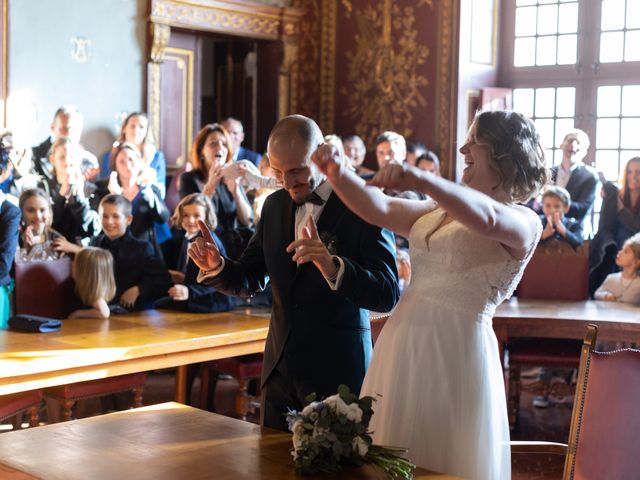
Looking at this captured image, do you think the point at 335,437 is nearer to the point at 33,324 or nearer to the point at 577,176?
the point at 33,324

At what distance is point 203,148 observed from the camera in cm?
684

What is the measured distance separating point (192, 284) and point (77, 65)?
4090mm

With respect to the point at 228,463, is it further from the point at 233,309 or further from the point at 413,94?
the point at 413,94

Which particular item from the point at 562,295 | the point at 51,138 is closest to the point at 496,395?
the point at 562,295

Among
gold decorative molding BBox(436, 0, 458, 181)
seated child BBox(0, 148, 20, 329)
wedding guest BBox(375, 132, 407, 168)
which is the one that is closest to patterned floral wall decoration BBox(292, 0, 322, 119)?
gold decorative molding BBox(436, 0, 458, 181)

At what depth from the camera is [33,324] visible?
15.5ft

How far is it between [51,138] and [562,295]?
13.3 ft

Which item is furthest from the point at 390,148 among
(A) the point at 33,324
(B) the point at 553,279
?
(A) the point at 33,324

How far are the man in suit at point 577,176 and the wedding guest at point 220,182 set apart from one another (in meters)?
2.67

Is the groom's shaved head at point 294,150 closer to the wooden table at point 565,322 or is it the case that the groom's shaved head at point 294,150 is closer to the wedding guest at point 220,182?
the wooden table at point 565,322

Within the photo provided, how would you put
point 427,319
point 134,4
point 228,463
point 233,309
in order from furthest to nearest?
point 134,4 → point 233,309 → point 427,319 → point 228,463

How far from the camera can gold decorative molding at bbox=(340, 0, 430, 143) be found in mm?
10023

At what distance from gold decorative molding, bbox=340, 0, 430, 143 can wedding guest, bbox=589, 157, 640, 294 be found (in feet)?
9.35

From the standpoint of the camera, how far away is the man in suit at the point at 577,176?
790 cm
